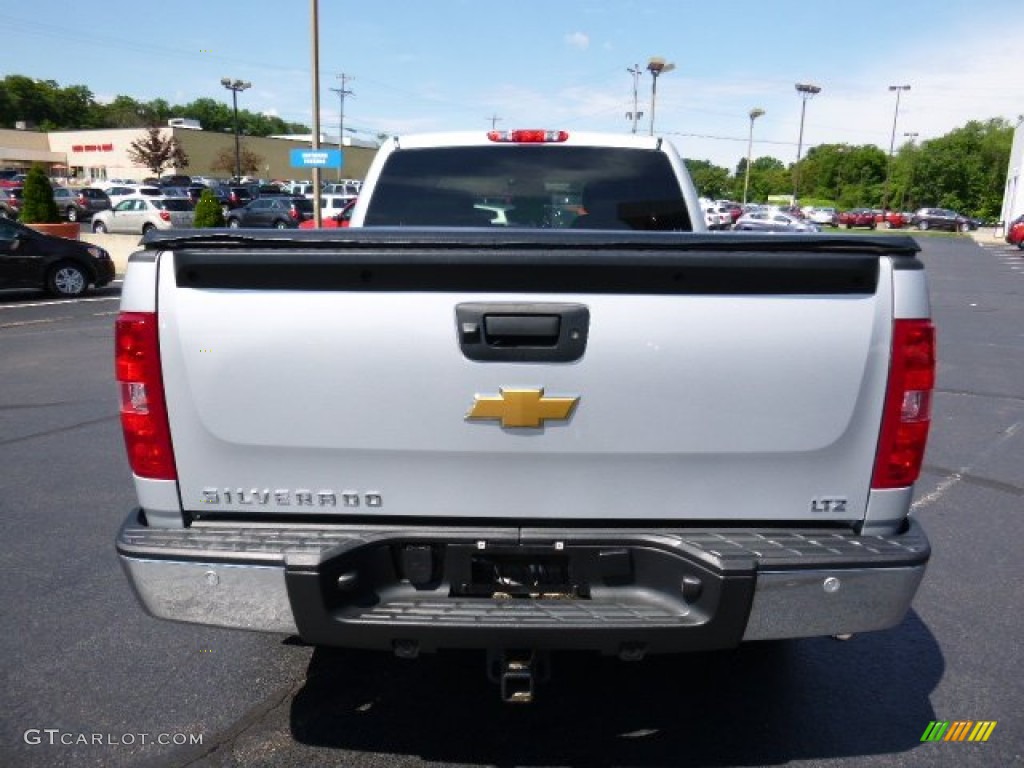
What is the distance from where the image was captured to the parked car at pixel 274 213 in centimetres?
3647

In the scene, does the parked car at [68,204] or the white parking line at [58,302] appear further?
the parked car at [68,204]

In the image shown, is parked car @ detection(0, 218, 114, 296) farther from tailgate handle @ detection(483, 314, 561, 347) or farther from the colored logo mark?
the colored logo mark

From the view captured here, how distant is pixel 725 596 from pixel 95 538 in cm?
380

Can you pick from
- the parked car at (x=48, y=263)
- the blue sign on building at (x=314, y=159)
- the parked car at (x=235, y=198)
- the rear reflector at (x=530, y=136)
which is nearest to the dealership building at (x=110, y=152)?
the parked car at (x=235, y=198)

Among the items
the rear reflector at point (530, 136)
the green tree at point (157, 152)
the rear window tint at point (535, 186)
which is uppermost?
the green tree at point (157, 152)

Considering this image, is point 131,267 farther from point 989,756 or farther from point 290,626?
point 989,756

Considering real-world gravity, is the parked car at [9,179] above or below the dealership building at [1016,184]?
below

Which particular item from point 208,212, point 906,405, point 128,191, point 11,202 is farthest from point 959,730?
point 128,191

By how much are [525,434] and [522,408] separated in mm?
79

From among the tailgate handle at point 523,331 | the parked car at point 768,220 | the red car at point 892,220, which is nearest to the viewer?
the tailgate handle at point 523,331

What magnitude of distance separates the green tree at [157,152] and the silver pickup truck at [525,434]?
3326 inches

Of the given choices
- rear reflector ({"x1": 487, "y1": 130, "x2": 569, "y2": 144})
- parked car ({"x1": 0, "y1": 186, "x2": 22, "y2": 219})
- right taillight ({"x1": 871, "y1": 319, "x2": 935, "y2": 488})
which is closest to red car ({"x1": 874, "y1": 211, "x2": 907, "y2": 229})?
parked car ({"x1": 0, "y1": 186, "x2": 22, "y2": 219})

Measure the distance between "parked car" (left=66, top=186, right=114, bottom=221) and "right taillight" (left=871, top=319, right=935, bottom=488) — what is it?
151 ft

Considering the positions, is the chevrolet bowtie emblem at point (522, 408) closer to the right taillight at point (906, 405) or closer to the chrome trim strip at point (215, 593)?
the chrome trim strip at point (215, 593)
